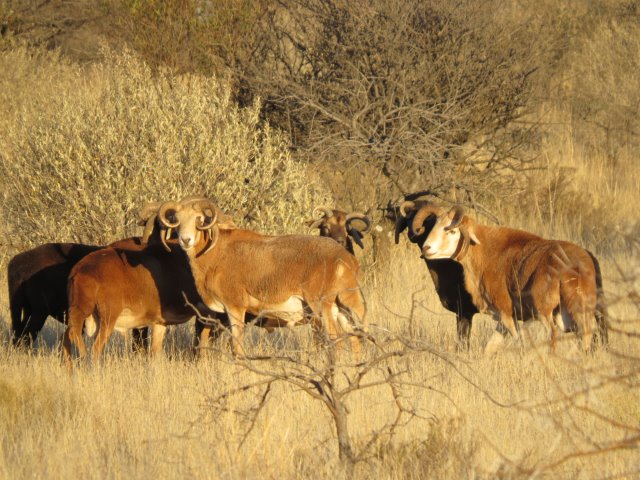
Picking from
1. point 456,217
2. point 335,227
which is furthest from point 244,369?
point 335,227

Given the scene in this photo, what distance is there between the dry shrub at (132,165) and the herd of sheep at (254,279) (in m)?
2.10

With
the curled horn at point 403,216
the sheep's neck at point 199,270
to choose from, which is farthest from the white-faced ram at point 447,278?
the sheep's neck at point 199,270

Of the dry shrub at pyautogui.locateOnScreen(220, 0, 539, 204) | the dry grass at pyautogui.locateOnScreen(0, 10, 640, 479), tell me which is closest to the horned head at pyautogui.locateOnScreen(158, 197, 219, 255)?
the dry grass at pyautogui.locateOnScreen(0, 10, 640, 479)

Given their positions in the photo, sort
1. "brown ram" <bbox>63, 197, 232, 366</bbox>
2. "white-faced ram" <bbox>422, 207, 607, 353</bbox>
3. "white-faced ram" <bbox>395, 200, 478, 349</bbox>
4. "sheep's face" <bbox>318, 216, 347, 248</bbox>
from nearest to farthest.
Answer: "white-faced ram" <bbox>422, 207, 607, 353</bbox> → "brown ram" <bbox>63, 197, 232, 366</bbox> → "white-faced ram" <bbox>395, 200, 478, 349</bbox> → "sheep's face" <bbox>318, 216, 347, 248</bbox>

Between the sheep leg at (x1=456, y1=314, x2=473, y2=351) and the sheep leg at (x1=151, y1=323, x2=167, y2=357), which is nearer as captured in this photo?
the sheep leg at (x1=456, y1=314, x2=473, y2=351)

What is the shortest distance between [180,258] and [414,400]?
381cm

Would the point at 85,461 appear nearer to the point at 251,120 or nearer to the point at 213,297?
the point at 213,297

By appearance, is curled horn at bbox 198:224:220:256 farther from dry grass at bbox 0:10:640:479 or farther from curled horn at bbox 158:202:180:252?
dry grass at bbox 0:10:640:479

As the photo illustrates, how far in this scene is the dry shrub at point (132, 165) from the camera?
540 inches

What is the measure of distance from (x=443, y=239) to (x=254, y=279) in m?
1.92

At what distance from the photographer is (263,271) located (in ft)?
34.9

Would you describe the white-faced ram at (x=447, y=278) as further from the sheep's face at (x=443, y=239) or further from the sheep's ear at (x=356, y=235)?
the sheep's ear at (x=356, y=235)

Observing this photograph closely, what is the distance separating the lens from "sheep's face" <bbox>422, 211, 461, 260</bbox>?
1089 cm

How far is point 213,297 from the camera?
10.8 m
